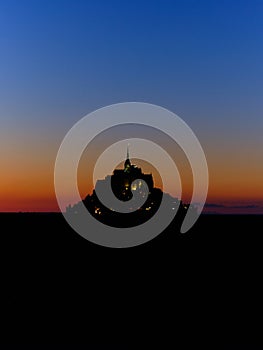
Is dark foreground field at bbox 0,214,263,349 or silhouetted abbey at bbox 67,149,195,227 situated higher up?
silhouetted abbey at bbox 67,149,195,227

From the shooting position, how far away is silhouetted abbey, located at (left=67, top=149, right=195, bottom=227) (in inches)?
5128

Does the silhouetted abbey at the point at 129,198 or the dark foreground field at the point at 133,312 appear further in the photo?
the silhouetted abbey at the point at 129,198

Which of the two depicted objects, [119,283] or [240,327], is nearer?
[240,327]

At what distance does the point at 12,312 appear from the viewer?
15945 millimetres

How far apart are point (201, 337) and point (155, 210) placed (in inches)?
5248

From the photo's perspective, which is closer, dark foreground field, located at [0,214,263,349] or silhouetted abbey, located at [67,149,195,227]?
Result: dark foreground field, located at [0,214,263,349]

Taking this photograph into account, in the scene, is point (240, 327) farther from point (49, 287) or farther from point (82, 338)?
point (49, 287)

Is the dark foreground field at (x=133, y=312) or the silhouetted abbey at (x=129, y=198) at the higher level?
the silhouetted abbey at (x=129, y=198)

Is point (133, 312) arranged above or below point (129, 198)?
below


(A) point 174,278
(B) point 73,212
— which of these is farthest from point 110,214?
(A) point 174,278

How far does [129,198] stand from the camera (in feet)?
470

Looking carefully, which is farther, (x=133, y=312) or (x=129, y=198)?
(x=129, y=198)

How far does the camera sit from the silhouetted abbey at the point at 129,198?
427 ft

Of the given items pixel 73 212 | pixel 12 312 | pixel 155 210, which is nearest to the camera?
pixel 12 312
